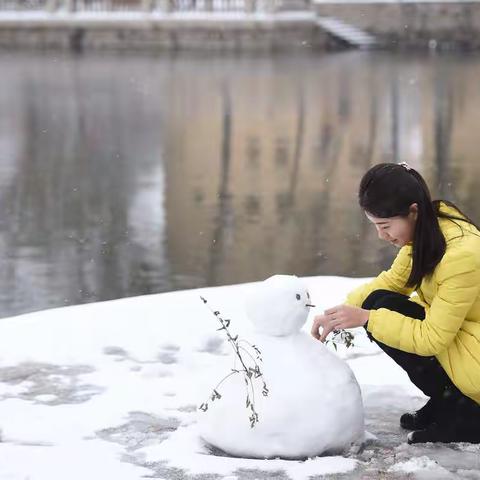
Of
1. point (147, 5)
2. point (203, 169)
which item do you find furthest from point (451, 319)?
point (147, 5)

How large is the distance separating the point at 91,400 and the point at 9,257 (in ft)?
12.3

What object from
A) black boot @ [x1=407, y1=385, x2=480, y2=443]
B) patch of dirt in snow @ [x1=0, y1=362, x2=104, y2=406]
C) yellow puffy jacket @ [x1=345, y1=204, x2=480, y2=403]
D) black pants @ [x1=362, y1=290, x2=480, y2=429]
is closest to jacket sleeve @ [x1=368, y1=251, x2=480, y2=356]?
yellow puffy jacket @ [x1=345, y1=204, x2=480, y2=403]

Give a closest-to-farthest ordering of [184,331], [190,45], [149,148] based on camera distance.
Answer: [184,331] → [149,148] → [190,45]

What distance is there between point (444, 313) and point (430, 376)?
10.8 inches

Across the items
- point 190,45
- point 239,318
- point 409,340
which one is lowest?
point 190,45

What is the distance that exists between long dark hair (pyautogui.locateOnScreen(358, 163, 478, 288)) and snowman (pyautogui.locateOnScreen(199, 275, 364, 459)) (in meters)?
0.37

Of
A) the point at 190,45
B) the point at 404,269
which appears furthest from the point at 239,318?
the point at 190,45

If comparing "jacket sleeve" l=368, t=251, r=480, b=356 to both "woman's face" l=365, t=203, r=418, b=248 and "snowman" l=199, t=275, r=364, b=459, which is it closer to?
"woman's face" l=365, t=203, r=418, b=248

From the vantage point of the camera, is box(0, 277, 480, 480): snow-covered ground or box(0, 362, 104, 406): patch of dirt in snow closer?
box(0, 277, 480, 480): snow-covered ground

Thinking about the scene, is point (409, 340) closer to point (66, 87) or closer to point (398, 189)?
point (398, 189)

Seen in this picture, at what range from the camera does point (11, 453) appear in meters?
3.15

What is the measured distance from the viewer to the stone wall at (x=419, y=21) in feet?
97.7

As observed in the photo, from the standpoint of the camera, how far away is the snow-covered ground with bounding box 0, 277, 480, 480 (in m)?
3.03

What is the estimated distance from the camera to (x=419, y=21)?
3005 centimetres
